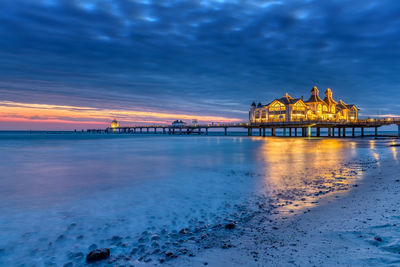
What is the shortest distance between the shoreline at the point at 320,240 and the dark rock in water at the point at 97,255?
1244mm

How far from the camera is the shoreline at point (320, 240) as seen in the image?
13.1 ft

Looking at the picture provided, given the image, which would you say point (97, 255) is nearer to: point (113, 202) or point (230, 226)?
point (230, 226)

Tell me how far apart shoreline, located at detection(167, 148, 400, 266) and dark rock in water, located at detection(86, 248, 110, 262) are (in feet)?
4.08

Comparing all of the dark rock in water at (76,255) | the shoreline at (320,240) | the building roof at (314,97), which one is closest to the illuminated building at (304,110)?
the building roof at (314,97)

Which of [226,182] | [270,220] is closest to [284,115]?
[226,182]

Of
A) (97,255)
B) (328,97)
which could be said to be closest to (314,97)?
(328,97)

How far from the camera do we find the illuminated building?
233ft

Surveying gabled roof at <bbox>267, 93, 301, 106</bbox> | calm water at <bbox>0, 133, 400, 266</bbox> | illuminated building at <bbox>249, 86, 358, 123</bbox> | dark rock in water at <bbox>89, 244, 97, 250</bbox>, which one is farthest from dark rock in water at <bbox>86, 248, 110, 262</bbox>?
gabled roof at <bbox>267, 93, 301, 106</bbox>

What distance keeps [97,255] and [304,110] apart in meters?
76.1

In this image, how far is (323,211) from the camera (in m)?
6.50

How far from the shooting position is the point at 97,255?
4.43 m

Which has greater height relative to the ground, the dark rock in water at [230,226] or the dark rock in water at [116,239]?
the dark rock in water at [230,226]

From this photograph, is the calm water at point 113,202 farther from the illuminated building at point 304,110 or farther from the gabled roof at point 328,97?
the gabled roof at point 328,97

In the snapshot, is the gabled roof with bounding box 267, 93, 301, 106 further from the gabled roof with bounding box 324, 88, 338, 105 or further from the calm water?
the calm water
